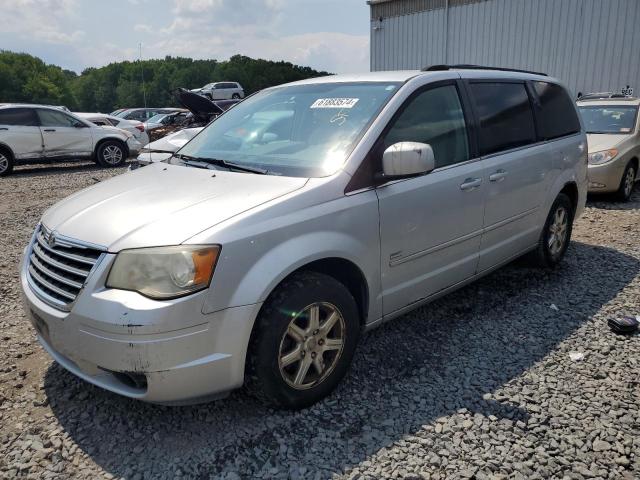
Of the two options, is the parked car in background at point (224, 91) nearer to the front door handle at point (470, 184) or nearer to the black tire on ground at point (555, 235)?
the black tire on ground at point (555, 235)

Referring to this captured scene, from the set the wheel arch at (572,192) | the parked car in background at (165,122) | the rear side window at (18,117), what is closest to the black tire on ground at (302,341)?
the wheel arch at (572,192)

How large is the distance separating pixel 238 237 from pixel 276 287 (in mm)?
331

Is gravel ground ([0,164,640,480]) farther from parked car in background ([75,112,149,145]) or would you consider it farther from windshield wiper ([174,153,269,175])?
parked car in background ([75,112,149,145])

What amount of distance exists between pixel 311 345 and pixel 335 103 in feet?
5.05

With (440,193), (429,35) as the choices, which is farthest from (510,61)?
(440,193)

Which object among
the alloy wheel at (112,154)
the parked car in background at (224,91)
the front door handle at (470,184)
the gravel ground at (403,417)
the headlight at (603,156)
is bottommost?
the gravel ground at (403,417)

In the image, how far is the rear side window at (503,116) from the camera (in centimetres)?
378

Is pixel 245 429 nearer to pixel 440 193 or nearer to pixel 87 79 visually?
pixel 440 193

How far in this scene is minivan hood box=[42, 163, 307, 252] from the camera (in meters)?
2.41

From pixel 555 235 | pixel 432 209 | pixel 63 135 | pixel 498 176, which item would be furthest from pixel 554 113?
pixel 63 135

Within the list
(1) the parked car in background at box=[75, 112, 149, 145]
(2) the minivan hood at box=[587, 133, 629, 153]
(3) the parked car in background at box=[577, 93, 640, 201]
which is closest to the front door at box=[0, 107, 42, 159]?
(1) the parked car in background at box=[75, 112, 149, 145]

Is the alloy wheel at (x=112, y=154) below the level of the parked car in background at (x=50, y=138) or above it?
below

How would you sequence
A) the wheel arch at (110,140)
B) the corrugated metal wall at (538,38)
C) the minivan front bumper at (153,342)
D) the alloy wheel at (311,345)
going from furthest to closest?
the corrugated metal wall at (538,38) → the wheel arch at (110,140) → the alloy wheel at (311,345) → the minivan front bumper at (153,342)

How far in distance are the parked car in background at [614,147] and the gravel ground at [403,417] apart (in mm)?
4464
